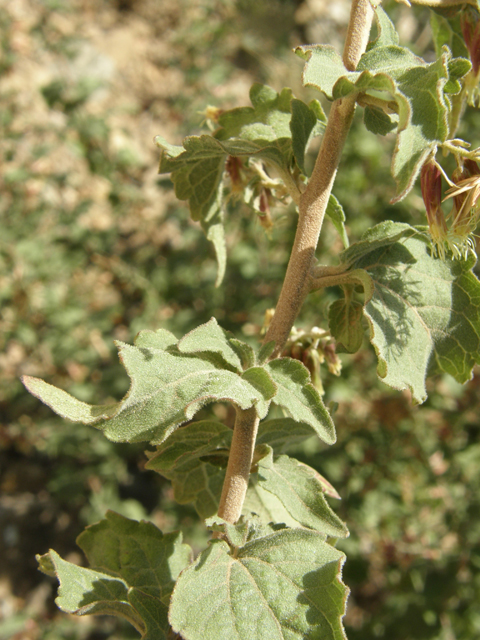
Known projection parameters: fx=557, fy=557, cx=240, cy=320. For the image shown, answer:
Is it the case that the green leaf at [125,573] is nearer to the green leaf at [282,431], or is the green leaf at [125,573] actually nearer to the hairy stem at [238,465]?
the hairy stem at [238,465]

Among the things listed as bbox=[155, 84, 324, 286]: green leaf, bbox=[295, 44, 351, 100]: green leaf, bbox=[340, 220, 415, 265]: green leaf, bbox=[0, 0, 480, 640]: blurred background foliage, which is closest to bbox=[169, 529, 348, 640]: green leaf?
bbox=[340, 220, 415, 265]: green leaf

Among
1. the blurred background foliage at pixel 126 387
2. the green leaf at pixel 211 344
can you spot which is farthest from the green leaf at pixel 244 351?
the blurred background foliage at pixel 126 387

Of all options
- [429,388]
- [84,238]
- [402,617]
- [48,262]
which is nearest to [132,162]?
[84,238]

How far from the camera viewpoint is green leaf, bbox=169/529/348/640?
867 millimetres

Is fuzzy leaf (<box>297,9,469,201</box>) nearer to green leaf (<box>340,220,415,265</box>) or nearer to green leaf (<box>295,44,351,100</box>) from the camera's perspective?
green leaf (<box>295,44,351,100</box>)

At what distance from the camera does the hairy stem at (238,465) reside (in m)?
0.98

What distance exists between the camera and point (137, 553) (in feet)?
4.00

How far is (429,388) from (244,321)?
42.7 inches

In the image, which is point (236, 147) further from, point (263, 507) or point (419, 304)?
point (263, 507)

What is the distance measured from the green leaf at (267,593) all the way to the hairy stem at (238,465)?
8cm

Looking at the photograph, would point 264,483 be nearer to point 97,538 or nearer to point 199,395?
point 199,395

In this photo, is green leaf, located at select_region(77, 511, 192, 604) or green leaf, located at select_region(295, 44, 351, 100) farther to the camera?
green leaf, located at select_region(77, 511, 192, 604)

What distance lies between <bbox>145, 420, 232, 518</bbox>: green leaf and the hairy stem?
0.08 meters

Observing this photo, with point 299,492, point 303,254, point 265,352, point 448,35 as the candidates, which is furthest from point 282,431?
point 448,35
